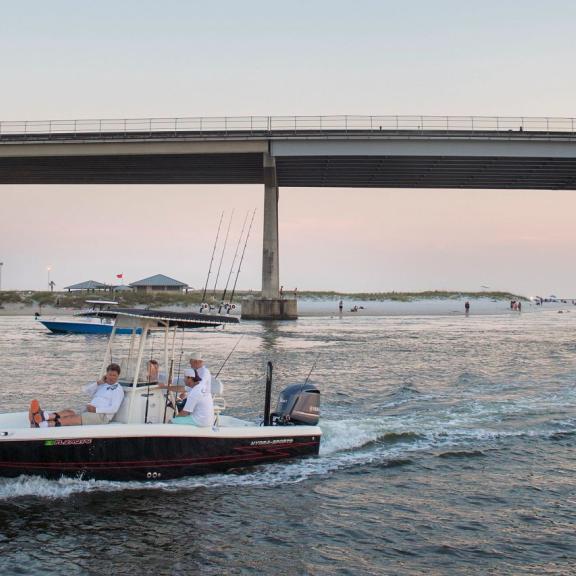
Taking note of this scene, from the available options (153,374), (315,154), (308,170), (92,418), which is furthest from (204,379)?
(308,170)

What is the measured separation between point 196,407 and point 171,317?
5.03 ft

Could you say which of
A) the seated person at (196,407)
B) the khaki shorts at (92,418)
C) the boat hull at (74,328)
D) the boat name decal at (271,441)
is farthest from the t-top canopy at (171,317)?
the boat hull at (74,328)

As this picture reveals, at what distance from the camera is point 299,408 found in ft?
41.4

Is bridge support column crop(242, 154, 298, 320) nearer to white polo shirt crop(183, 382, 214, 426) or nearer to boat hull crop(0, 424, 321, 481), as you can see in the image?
boat hull crop(0, 424, 321, 481)

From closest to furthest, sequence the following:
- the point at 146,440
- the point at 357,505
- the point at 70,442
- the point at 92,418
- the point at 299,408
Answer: the point at 357,505, the point at 70,442, the point at 146,440, the point at 92,418, the point at 299,408

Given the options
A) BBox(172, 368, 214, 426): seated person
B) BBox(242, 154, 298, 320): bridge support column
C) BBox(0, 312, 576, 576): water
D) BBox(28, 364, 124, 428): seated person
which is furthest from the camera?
BBox(242, 154, 298, 320): bridge support column

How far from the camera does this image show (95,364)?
89.5 ft

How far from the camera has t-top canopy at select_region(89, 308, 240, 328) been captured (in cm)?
1112

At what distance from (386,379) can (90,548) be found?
15.9 meters

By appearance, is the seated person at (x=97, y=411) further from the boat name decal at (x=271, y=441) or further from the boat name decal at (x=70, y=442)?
the boat name decal at (x=271, y=441)

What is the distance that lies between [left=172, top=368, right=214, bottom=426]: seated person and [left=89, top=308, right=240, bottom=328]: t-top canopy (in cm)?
93

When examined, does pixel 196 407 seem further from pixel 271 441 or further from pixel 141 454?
pixel 271 441

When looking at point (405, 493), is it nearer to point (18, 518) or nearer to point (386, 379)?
point (18, 518)

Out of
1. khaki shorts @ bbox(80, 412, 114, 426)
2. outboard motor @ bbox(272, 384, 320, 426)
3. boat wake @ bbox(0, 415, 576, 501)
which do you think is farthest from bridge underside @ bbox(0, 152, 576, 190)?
khaki shorts @ bbox(80, 412, 114, 426)
